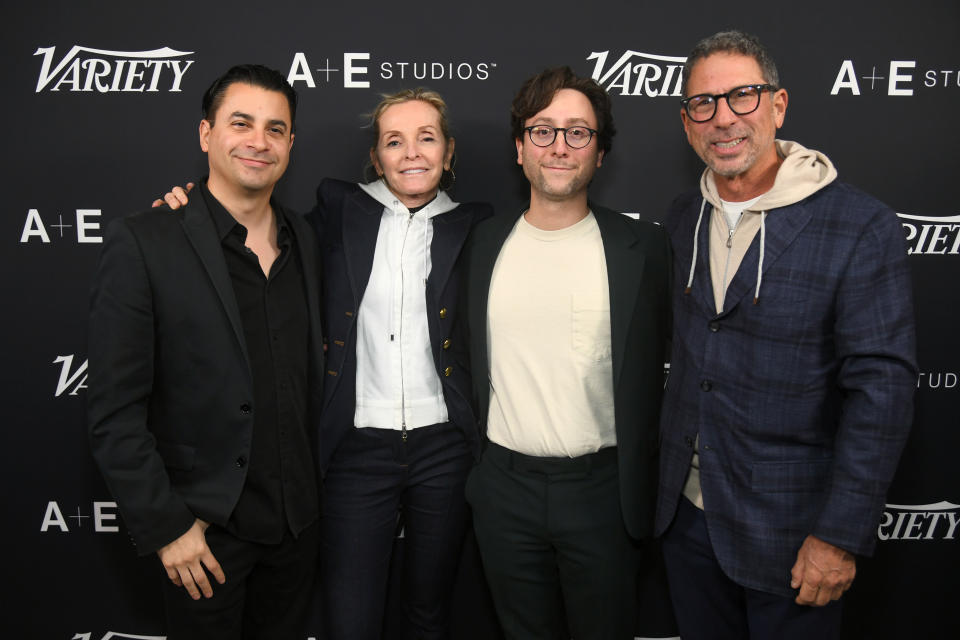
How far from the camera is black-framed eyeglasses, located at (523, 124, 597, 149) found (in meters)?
1.90

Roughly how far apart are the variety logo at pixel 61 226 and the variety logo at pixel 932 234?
313 cm

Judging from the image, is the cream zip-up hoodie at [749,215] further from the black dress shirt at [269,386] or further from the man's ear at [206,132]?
the man's ear at [206,132]

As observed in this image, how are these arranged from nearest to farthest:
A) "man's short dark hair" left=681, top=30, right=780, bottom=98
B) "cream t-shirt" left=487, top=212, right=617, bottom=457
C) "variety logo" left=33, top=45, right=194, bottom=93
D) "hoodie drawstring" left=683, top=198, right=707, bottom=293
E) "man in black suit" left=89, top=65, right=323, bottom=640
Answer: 1. "man in black suit" left=89, top=65, right=323, bottom=640
2. "man's short dark hair" left=681, top=30, right=780, bottom=98
3. "hoodie drawstring" left=683, top=198, right=707, bottom=293
4. "cream t-shirt" left=487, top=212, right=617, bottom=457
5. "variety logo" left=33, top=45, right=194, bottom=93

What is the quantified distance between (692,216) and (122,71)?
2.13 m

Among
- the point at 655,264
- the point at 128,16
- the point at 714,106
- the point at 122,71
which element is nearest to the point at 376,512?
the point at 655,264

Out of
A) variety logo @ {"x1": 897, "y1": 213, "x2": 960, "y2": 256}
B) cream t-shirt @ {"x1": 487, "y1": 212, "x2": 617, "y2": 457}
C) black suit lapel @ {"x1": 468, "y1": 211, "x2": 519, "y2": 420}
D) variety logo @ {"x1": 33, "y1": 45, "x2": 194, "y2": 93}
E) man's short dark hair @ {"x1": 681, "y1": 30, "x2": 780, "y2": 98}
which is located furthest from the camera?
variety logo @ {"x1": 897, "y1": 213, "x2": 960, "y2": 256}

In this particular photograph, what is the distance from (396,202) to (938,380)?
224 cm

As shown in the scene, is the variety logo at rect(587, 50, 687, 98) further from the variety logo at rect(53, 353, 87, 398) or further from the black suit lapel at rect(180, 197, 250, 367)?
the variety logo at rect(53, 353, 87, 398)

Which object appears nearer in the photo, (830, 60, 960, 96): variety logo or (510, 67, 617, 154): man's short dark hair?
(510, 67, 617, 154): man's short dark hair

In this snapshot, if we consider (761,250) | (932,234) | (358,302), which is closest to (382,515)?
(358,302)

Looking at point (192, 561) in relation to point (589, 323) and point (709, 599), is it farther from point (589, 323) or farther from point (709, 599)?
point (709, 599)

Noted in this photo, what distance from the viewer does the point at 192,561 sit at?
1.58m

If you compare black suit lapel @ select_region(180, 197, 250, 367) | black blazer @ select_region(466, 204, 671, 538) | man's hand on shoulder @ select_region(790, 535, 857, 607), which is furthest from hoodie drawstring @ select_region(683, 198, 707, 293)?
black suit lapel @ select_region(180, 197, 250, 367)

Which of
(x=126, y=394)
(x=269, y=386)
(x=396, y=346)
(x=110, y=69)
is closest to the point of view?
(x=126, y=394)
